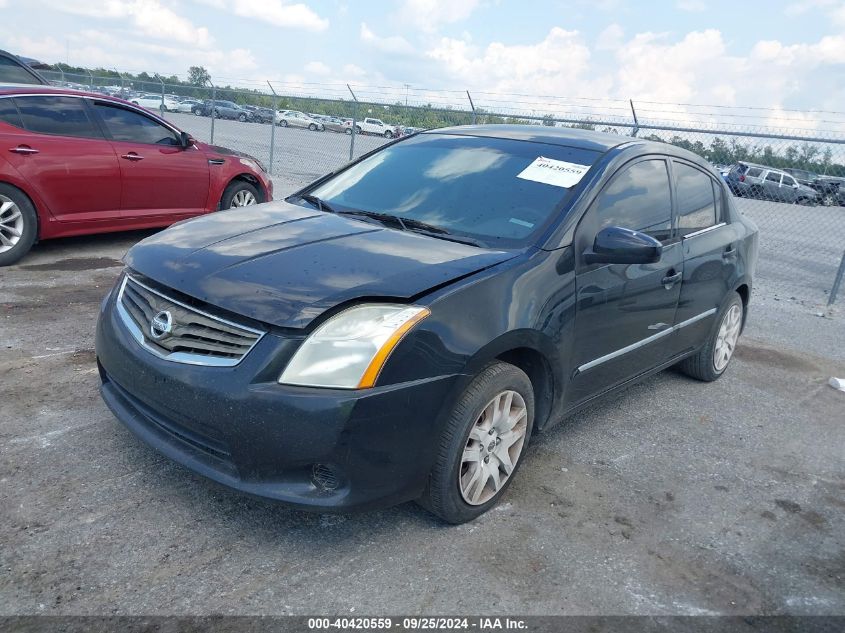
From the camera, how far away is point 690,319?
459 cm

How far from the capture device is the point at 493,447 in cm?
314

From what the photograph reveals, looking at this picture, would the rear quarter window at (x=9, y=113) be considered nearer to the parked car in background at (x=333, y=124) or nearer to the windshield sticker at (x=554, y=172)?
the windshield sticker at (x=554, y=172)

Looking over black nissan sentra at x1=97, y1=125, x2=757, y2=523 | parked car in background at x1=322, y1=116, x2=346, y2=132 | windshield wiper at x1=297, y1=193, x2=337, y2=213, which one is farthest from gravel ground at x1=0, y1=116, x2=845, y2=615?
parked car in background at x1=322, y1=116, x2=346, y2=132

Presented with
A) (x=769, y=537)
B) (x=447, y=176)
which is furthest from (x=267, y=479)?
(x=769, y=537)

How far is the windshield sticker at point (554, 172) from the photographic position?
373cm

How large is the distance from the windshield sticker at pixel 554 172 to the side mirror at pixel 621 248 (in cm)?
37

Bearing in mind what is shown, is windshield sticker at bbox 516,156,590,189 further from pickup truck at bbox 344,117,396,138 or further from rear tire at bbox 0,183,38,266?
pickup truck at bbox 344,117,396,138

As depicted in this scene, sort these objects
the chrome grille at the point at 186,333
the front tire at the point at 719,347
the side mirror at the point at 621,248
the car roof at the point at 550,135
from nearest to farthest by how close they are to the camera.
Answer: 1. the chrome grille at the point at 186,333
2. the side mirror at the point at 621,248
3. the car roof at the point at 550,135
4. the front tire at the point at 719,347

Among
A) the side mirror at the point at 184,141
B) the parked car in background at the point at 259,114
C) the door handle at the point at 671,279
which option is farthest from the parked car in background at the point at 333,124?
the door handle at the point at 671,279

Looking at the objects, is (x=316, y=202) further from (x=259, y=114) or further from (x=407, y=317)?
(x=259, y=114)

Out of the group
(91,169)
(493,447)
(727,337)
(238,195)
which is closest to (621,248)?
(493,447)

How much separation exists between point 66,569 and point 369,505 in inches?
42.8

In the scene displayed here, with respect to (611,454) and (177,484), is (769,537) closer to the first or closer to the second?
(611,454)

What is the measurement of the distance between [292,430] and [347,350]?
0.34 m
